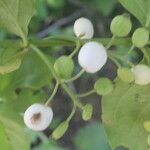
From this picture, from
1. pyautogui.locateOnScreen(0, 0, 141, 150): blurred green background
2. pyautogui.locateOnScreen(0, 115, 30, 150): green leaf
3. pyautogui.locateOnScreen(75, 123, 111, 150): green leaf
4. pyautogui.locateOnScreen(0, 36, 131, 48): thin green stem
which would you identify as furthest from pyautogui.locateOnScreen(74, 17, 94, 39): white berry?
pyautogui.locateOnScreen(75, 123, 111, 150): green leaf

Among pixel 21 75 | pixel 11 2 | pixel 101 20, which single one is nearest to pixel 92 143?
pixel 101 20

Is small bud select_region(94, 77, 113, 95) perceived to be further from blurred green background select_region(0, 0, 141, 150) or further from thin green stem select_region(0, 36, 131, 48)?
blurred green background select_region(0, 0, 141, 150)

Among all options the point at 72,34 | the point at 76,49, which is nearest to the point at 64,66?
the point at 76,49

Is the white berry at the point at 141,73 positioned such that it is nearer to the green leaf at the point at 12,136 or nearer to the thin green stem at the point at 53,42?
the thin green stem at the point at 53,42

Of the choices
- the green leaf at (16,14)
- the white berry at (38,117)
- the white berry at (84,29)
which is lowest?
the white berry at (38,117)

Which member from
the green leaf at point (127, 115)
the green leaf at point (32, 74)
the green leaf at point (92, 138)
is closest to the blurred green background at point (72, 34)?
the green leaf at point (92, 138)

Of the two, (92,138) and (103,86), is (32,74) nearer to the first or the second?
(103,86)
